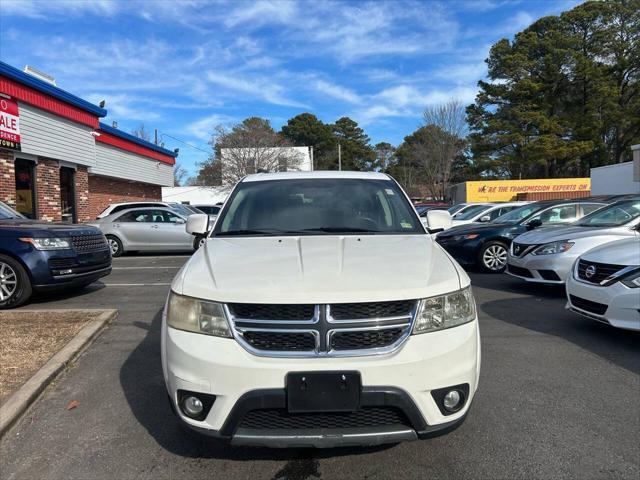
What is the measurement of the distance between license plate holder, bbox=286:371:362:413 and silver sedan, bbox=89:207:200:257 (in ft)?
37.2

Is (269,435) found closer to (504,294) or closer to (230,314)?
(230,314)

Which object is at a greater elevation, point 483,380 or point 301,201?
point 301,201

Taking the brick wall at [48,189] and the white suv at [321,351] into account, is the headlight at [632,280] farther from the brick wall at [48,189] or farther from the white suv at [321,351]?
the brick wall at [48,189]

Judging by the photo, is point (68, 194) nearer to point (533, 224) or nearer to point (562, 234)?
point (533, 224)

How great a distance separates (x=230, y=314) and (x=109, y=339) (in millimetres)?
3260

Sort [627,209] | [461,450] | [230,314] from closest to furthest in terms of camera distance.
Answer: [230,314] → [461,450] → [627,209]

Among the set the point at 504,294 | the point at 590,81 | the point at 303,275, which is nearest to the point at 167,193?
the point at 590,81

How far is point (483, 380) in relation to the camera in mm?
3850

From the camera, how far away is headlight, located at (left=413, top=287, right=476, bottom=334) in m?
2.44

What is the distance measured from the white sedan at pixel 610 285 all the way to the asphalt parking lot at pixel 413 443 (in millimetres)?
335

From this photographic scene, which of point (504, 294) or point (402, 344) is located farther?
point (504, 294)

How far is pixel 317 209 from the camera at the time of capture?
151 inches

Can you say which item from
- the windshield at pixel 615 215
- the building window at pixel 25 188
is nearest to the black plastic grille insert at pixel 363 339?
the windshield at pixel 615 215

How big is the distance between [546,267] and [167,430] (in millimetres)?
5823
